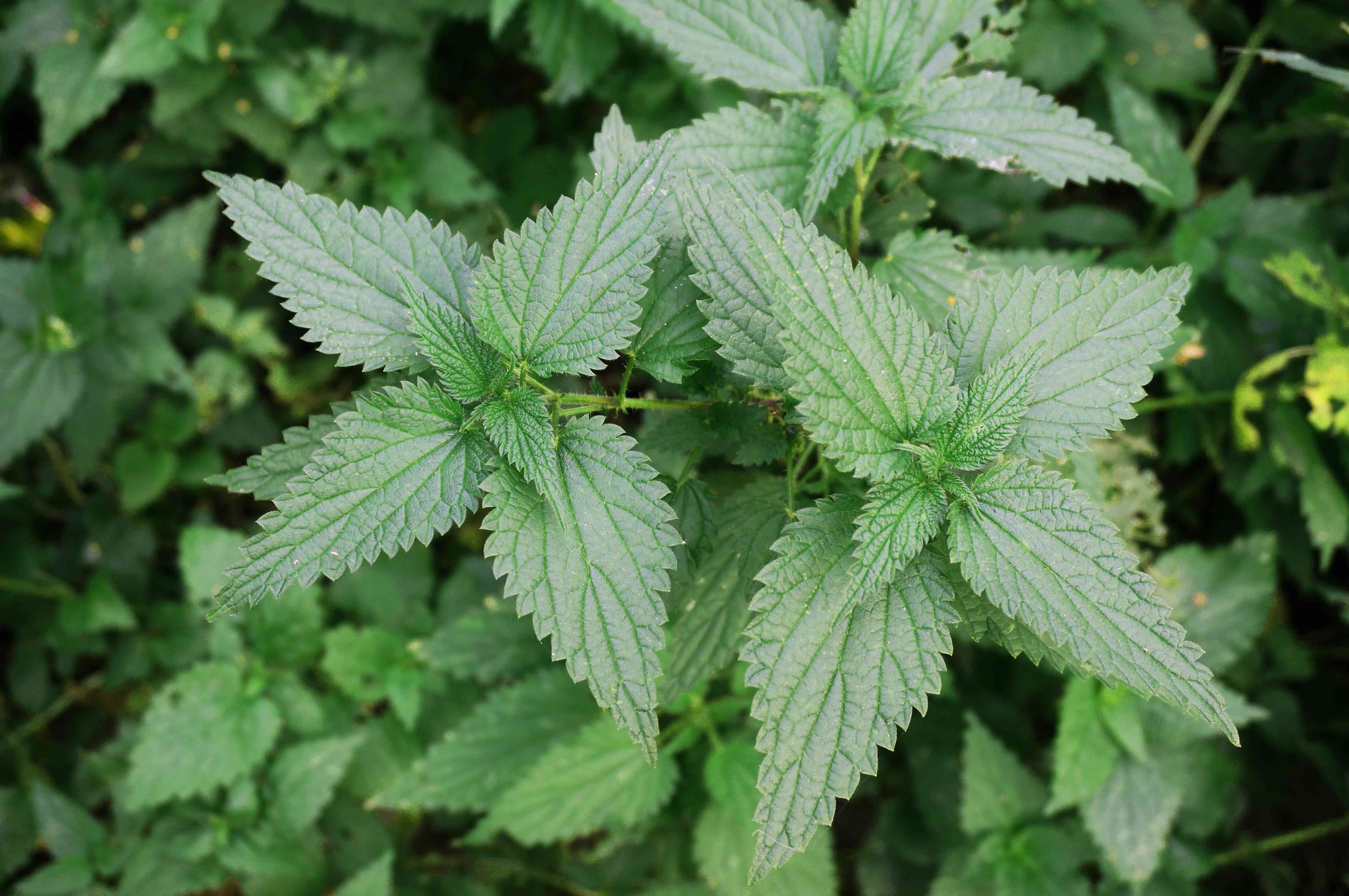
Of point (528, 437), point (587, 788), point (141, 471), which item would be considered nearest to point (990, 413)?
point (528, 437)

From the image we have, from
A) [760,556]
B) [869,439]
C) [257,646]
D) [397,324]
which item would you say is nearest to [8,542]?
[257,646]

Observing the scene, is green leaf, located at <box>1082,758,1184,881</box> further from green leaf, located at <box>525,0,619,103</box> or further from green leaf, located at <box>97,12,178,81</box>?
green leaf, located at <box>97,12,178,81</box>

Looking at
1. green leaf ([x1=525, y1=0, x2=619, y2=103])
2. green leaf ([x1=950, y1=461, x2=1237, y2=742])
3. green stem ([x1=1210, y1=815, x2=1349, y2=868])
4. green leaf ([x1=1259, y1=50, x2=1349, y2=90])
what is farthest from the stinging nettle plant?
green stem ([x1=1210, y1=815, x2=1349, y2=868])

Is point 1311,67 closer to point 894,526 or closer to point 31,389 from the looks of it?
point 894,526

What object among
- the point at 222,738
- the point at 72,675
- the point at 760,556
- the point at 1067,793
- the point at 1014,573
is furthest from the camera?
the point at 72,675

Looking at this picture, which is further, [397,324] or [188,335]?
[188,335]

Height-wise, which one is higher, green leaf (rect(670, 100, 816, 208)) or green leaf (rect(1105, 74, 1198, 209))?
green leaf (rect(670, 100, 816, 208))

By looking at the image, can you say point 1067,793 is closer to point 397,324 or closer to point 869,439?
point 869,439

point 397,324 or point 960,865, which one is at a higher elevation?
point 397,324
